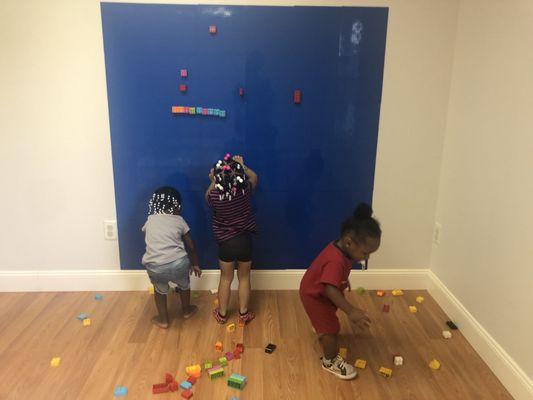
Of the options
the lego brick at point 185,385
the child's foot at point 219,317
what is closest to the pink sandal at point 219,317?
the child's foot at point 219,317

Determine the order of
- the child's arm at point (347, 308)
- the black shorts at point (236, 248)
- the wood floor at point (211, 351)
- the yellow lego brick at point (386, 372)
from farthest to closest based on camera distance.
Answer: the black shorts at point (236, 248) → the yellow lego brick at point (386, 372) → the wood floor at point (211, 351) → the child's arm at point (347, 308)

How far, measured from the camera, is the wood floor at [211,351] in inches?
77.6

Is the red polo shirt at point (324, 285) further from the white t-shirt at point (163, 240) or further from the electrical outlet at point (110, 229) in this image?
the electrical outlet at point (110, 229)

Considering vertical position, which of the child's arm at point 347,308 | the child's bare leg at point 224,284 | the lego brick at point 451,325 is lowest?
the lego brick at point 451,325

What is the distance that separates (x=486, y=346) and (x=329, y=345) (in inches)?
33.8

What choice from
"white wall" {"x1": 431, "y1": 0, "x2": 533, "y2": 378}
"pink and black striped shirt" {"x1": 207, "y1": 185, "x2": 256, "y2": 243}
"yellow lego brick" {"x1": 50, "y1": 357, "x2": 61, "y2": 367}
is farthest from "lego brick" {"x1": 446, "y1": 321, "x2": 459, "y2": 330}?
"yellow lego brick" {"x1": 50, "y1": 357, "x2": 61, "y2": 367}

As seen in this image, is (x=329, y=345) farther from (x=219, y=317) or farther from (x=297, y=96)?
(x=297, y=96)

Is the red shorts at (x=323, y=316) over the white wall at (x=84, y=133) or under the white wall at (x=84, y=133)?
under

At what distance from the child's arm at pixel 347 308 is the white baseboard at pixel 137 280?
955 millimetres

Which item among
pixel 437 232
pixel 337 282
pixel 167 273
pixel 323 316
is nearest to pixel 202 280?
pixel 167 273

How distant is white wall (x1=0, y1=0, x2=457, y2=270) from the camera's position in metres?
2.52

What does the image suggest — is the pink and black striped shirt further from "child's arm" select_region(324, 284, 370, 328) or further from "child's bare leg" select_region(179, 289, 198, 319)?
"child's arm" select_region(324, 284, 370, 328)

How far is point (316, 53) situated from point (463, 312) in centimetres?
182

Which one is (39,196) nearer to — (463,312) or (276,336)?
(276,336)
